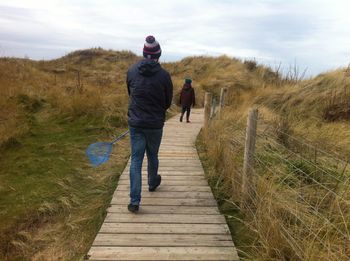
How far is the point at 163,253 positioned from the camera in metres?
3.57

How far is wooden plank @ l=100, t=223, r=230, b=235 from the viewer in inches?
158

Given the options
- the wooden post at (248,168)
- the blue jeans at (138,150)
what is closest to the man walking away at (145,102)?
the blue jeans at (138,150)

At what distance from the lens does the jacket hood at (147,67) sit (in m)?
4.30

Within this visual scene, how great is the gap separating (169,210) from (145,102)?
4.42 ft

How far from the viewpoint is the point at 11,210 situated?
188 inches

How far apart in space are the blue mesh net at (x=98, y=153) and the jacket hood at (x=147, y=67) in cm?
230

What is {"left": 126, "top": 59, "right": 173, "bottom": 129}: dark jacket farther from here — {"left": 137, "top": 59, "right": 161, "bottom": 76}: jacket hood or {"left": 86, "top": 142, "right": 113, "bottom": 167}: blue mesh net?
{"left": 86, "top": 142, "right": 113, "bottom": 167}: blue mesh net

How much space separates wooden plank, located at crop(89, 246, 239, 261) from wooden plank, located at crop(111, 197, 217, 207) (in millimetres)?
1150

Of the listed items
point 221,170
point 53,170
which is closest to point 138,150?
point 221,170

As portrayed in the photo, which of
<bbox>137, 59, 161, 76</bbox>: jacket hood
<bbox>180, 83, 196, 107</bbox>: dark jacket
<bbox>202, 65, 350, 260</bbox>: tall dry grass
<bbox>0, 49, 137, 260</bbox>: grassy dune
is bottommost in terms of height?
<bbox>0, 49, 137, 260</bbox>: grassy dune

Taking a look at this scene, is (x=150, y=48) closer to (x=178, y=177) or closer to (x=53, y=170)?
(x=178, y=177)

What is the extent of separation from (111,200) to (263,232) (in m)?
2.16

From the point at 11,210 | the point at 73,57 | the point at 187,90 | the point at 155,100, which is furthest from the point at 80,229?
the point at 73,57

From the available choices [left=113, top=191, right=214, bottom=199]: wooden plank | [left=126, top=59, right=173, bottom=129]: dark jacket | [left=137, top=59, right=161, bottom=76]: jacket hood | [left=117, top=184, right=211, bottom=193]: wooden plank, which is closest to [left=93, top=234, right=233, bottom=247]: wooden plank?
[left=113, top=191, right=214, bottom=199]: wooden plank
